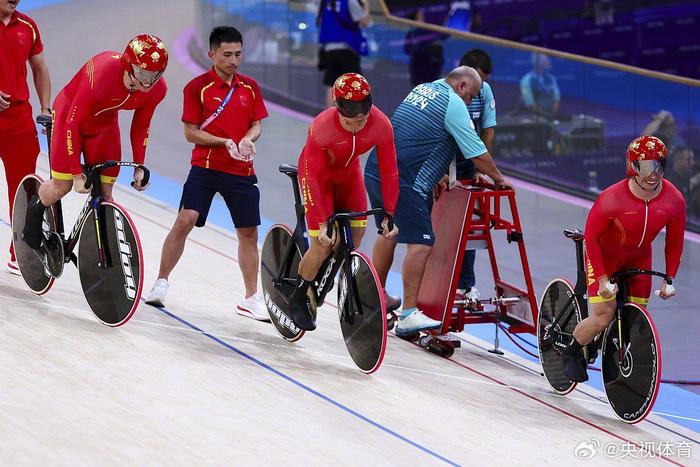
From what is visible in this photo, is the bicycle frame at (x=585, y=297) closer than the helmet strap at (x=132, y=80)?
No

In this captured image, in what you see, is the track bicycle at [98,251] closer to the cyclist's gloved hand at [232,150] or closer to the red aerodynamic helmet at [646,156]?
the cyclist's gloved hand at [232,150]

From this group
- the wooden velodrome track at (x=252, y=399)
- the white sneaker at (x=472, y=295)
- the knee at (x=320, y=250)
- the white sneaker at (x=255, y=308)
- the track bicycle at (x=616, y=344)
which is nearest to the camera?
the wooden velodrome track at (x=252, y=399)

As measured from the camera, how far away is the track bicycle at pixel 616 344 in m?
5.16

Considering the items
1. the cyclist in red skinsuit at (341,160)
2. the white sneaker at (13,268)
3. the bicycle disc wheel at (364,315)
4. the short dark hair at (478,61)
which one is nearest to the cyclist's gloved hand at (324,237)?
the cyclist in red skinsuit at (341,160)

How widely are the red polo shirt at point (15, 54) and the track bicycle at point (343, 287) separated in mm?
1422

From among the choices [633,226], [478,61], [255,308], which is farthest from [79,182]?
[478,61]

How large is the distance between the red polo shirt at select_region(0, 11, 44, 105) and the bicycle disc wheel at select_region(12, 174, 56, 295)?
1.55 feet

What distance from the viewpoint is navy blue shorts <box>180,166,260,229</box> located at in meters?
5.96

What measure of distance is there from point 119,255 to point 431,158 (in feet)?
5.72

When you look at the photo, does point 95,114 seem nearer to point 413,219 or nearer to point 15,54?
point 15,54

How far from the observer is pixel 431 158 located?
6.21 meters

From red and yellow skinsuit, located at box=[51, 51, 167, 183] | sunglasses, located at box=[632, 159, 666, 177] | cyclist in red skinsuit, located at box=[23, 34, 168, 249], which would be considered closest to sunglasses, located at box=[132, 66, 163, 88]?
cyclist in red skinsuit, located at box=[23, 34, 168, 249]

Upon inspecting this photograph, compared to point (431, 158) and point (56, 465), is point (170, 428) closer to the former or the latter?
point (56, 465)

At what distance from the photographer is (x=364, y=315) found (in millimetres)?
5383
